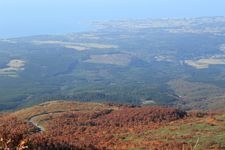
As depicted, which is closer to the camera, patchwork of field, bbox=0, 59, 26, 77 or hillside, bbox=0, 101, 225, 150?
hillside, bbox=0, 101, 225, 150

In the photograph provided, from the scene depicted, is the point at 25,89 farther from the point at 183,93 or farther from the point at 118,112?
the point at 118,112

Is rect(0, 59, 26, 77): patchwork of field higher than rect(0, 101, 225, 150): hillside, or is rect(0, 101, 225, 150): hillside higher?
rect(0, 101, 225, 150): hillside

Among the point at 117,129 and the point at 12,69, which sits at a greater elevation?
the point at 117,129

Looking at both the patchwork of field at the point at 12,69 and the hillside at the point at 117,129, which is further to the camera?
the patchwork of field at the point at 12,69

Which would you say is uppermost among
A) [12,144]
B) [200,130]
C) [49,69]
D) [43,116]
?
[12,144]

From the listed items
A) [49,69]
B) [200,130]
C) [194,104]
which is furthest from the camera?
[49,69]

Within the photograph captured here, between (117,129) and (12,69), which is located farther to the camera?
(12,69)

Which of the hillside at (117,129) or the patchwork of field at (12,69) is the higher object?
the hillside at (117,129)

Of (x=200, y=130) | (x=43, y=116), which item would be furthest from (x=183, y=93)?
(x=200, y=130)
